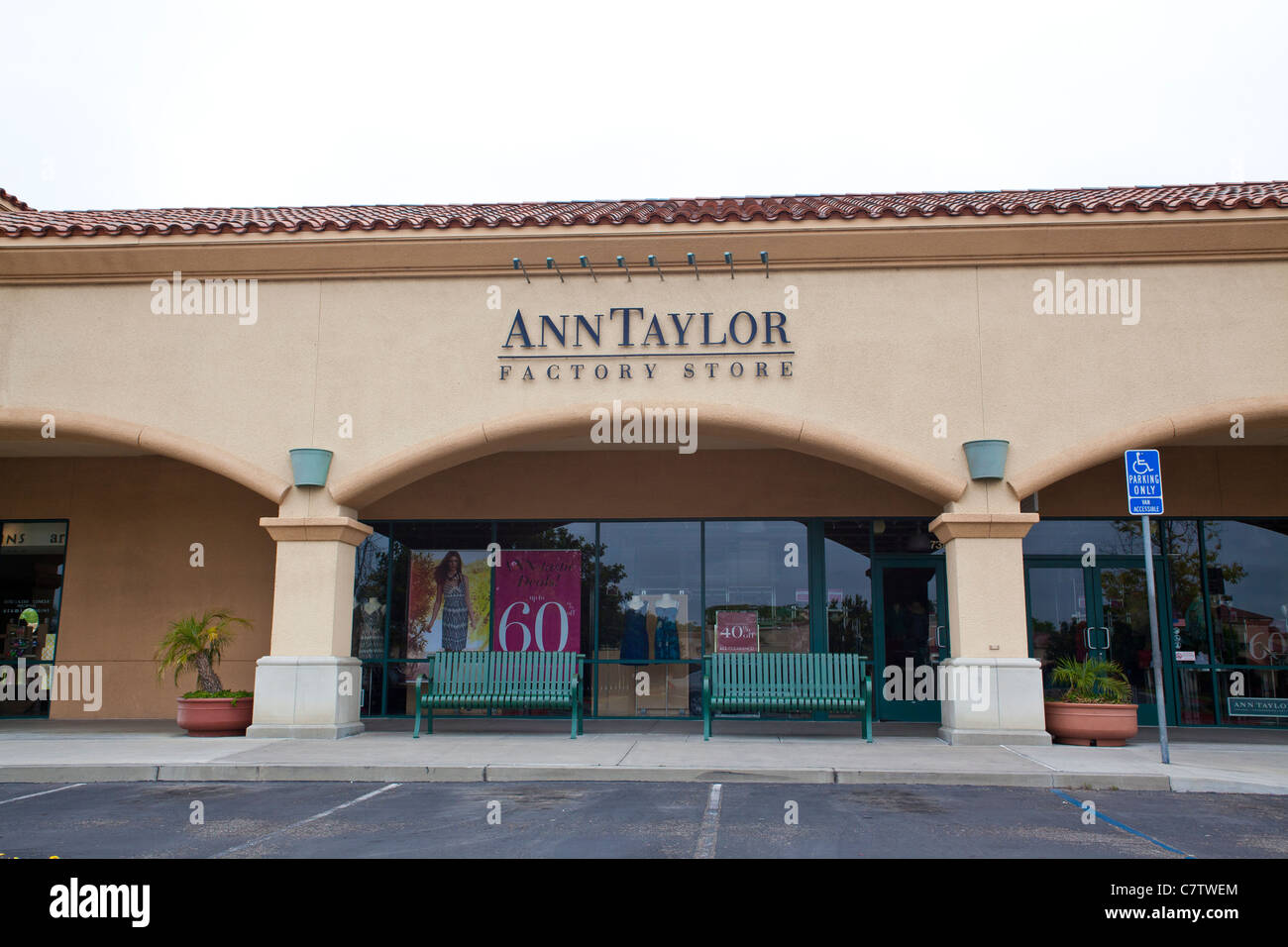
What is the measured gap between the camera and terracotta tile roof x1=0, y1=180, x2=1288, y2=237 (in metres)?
11.6

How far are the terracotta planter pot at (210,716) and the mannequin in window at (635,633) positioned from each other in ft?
16.4

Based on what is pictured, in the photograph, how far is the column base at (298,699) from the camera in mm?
11523

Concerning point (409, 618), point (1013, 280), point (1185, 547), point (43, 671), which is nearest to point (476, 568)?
point (409, 618)

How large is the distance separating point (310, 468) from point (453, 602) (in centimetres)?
362

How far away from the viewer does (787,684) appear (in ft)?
39.5

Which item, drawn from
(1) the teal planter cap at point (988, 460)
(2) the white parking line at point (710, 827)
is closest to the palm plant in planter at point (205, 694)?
(2) the white parking line at point (710, 827)

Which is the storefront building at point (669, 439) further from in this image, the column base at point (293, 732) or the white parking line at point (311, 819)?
the white parking line at point (311, 819)

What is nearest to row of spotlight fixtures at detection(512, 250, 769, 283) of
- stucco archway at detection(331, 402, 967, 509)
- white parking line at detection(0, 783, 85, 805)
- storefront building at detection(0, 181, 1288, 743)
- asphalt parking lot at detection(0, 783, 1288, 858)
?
storefront building at detection(0, 181, 1288, 743)

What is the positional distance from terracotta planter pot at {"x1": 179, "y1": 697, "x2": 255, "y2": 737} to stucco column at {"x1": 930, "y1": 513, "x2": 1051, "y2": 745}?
8.05 meters

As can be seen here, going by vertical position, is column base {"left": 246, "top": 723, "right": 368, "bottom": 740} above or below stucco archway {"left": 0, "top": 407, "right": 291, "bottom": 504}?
below

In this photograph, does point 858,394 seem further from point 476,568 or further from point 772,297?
point 476,568

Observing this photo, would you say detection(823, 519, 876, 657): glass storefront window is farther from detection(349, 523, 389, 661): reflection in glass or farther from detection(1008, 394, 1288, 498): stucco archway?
detection(349, 523, 389, 661): reflection in glass

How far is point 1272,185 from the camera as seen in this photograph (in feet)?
46.1

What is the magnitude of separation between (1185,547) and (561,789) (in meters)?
9.84
